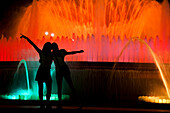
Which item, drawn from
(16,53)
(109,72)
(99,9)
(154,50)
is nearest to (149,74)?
(109,72)

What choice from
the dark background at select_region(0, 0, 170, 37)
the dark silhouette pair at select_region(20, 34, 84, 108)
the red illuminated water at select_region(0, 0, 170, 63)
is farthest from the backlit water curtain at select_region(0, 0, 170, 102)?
the dark silhouette pair at select_region(20, 34, 84, 108)

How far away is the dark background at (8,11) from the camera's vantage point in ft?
91.1

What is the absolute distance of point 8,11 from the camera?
91.9 feet

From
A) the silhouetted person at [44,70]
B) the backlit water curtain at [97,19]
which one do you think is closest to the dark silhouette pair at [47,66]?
the silhouetted person at [44,70]

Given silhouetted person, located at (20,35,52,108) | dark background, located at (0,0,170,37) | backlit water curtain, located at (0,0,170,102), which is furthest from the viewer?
dark background, located at (0,0,170,37)

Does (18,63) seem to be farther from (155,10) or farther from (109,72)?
(155,10)

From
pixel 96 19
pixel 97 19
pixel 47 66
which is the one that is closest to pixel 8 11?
pixel 96 19

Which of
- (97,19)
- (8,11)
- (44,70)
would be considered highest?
(8,11)

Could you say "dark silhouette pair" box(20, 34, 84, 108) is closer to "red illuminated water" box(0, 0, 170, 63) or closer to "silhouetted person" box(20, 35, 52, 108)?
"silhouetted person" box(20, 35, 52, 108)

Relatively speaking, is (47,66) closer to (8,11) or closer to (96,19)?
(96,19)

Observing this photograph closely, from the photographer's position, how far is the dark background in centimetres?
2776

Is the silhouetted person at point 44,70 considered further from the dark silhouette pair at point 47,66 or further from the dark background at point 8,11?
the dark background at point 8,11

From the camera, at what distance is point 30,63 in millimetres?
9781

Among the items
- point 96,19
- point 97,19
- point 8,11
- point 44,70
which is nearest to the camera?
point 44,70
